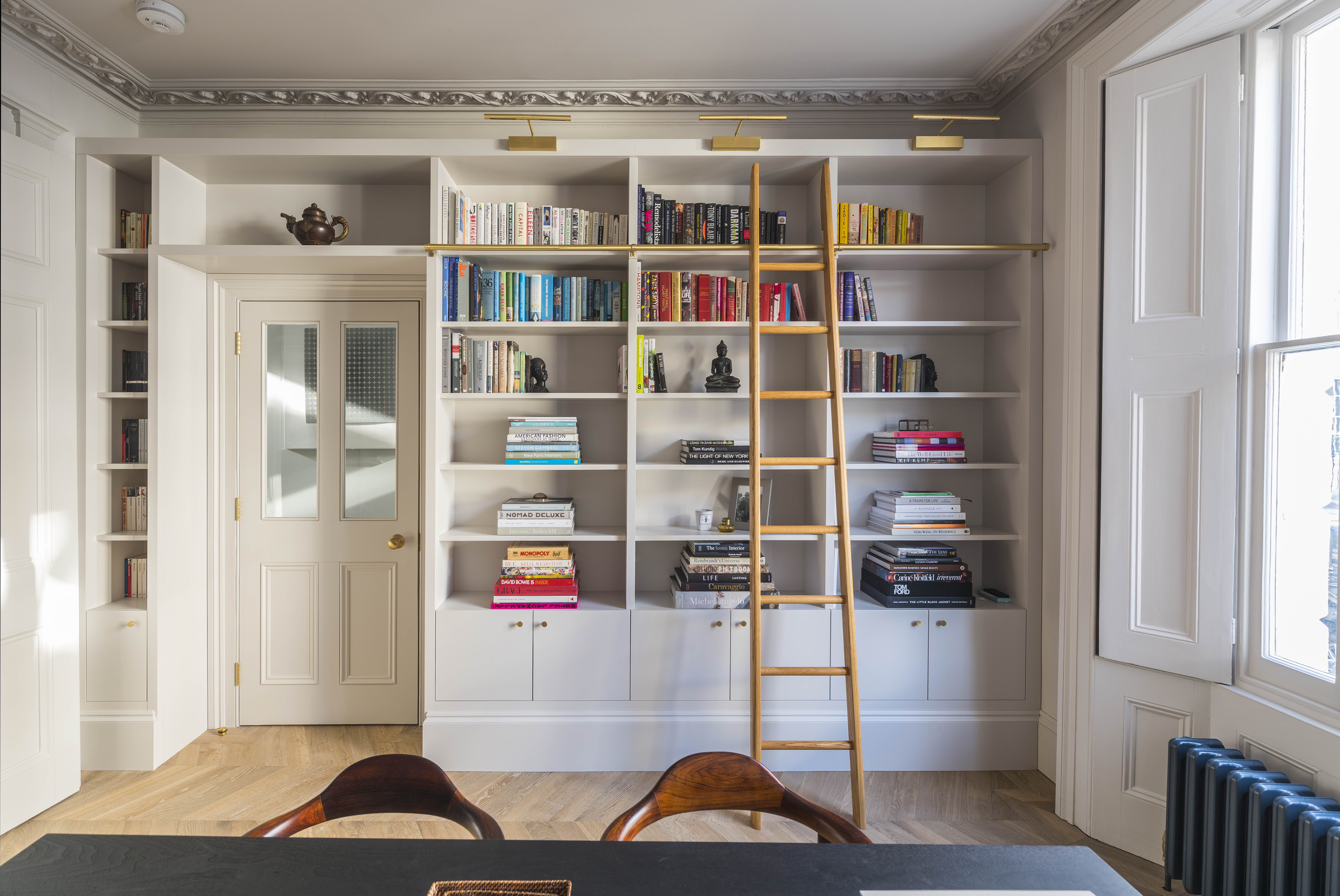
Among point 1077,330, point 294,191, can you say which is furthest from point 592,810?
point 294,191

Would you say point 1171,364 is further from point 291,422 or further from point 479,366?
point 291,422

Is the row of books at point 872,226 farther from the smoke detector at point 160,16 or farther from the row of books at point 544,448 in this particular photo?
the smoke detector at point 160,16

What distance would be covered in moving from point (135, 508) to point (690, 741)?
260 centimetres

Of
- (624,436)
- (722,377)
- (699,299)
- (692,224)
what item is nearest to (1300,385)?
(722,377)

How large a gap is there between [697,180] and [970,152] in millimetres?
1161

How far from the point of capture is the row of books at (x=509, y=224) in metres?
2.89

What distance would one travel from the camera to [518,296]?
9.62 ft

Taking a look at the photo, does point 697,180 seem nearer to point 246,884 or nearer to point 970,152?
point 970,152

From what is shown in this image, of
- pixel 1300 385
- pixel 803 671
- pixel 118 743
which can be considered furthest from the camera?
pixel 118 743

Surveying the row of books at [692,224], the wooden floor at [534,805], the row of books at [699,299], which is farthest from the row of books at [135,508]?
the row of books at [692,224]

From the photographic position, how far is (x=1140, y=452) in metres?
2.30

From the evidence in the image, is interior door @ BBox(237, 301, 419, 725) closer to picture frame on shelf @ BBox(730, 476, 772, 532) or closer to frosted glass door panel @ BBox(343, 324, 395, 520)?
frosted glass door panel @ BBox(343, 324, 395, 520)

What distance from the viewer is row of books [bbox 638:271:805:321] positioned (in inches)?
115

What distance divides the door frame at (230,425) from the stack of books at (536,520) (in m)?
0.55
